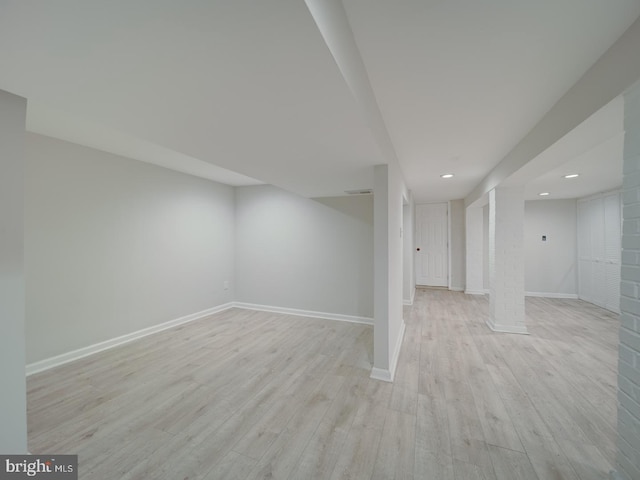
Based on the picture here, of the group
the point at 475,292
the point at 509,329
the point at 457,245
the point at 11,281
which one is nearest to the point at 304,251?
the point at 509,329

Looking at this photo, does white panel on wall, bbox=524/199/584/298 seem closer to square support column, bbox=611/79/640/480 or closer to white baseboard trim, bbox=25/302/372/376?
white baseboard trim, bbox=25/302/372/376

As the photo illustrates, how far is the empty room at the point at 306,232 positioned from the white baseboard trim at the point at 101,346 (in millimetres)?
21

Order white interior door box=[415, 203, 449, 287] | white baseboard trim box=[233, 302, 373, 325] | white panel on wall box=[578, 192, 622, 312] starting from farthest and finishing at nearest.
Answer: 1. white interior door box=[415, 203, 449, 287]
2. white panel on wall box=[578, 192, 622, 312]
3. white baseboard trim box=[233, 302, 373, 325]

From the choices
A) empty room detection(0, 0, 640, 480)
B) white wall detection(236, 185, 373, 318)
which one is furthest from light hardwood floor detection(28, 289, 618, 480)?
white wall detection(236, 185, 373, 318)

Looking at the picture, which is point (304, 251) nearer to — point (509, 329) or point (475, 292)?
point (509, 329)

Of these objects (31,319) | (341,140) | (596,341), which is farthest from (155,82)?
(596,341)

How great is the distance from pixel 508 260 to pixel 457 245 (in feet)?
9.89

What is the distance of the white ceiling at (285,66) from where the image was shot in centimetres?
83

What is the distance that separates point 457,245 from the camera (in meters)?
6.44

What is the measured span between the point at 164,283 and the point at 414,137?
392 centimetres

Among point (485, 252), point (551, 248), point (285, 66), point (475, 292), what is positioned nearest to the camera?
point (285, 66)

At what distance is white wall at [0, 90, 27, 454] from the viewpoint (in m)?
1.26

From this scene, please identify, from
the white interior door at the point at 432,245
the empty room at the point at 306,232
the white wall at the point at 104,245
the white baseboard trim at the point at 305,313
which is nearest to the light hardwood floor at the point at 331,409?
the empty room at the point at 306,232

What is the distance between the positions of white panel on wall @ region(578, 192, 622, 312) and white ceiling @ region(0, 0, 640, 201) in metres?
4.12
